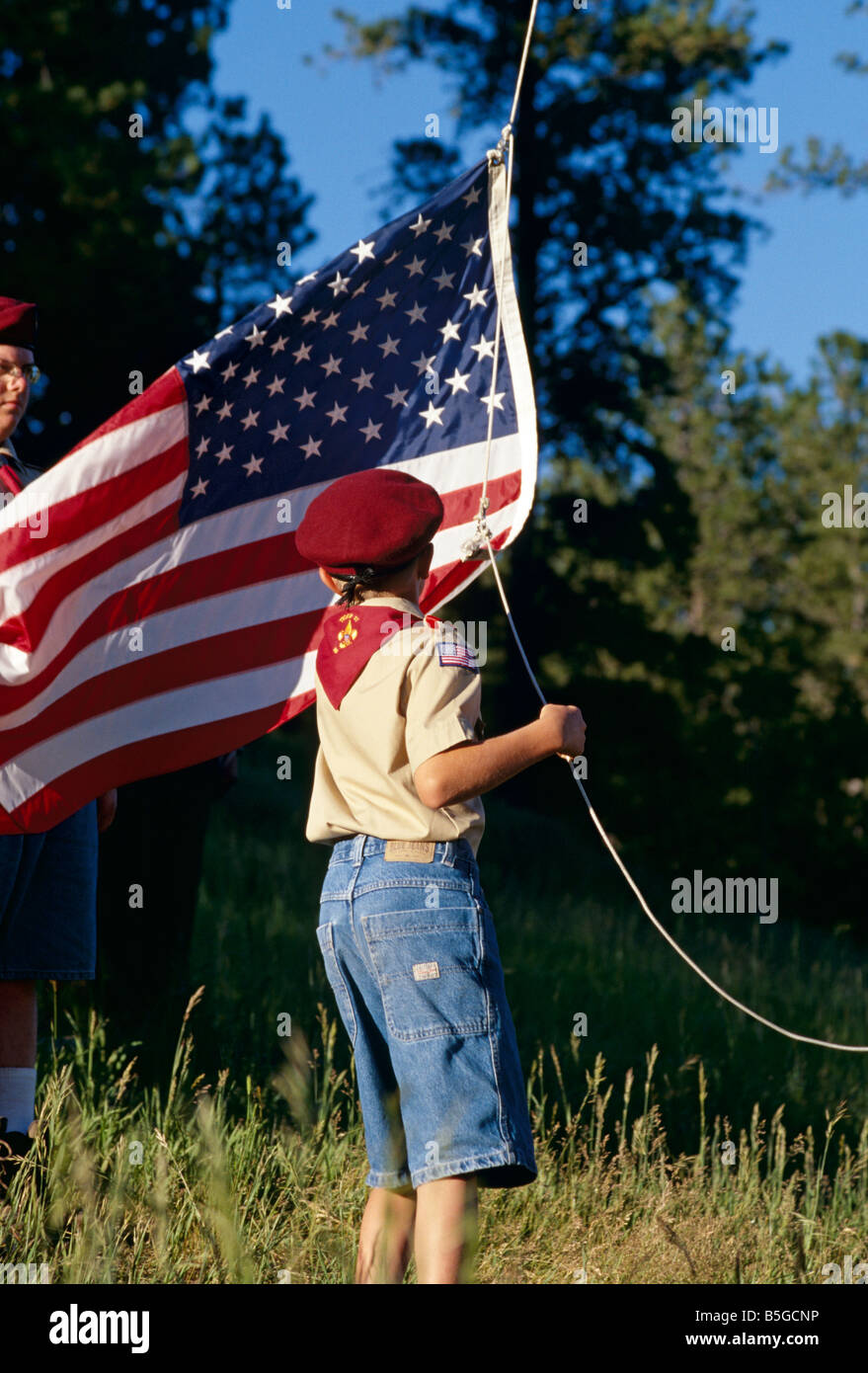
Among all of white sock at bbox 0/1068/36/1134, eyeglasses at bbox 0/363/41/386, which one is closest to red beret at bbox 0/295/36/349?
eyeglasses at bbox 0/363/41/386

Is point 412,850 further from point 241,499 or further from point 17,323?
point 17,323

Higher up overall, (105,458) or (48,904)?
(105,458)

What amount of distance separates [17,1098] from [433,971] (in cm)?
152

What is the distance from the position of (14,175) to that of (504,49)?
7.82 m

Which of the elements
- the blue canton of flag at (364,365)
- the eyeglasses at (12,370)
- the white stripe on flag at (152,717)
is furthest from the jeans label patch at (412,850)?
the eyeglasses at (12,370)

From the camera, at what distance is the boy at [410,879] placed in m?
2.63

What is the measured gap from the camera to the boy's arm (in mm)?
2619

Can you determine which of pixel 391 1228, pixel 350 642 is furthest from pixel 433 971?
pixel 350 642

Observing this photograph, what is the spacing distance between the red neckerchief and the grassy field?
0.82 m

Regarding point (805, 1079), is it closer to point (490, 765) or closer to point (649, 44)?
point (490, 765)

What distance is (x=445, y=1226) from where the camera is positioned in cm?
261

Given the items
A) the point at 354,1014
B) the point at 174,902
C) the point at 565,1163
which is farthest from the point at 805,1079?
the point at 354,1014

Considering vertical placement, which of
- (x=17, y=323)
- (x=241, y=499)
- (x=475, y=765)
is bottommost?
(x=475, y=765)

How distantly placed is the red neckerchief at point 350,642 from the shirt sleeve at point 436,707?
0.12 metres
